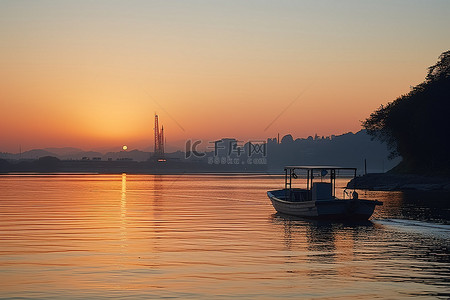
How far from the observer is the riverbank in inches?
4606

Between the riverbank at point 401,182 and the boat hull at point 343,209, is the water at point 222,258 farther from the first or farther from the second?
the riverbank at point 401,182

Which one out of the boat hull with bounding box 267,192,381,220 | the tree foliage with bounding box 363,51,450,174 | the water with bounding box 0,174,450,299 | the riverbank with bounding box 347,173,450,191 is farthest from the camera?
the tree foliage with bounding box 363,51,450,174

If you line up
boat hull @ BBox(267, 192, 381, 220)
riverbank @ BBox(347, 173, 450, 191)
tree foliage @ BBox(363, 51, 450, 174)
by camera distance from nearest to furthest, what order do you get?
boat hull @ BBox(267, 192, 381, 220)
riverbank @ BBox(347, 173, 450, 191)
tree foliage @ BBox(363, 51, 450, 174)

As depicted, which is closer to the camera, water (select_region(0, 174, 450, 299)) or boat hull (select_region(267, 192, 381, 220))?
water (select_region(0, 174, 450, 299))

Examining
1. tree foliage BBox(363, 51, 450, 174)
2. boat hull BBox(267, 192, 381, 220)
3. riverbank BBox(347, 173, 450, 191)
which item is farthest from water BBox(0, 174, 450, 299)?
tree foliage BBox(363, 51, 450, 174)

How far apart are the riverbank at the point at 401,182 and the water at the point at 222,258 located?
65281 mm

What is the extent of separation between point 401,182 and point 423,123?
13.2 meters

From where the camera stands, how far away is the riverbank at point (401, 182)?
117 meters

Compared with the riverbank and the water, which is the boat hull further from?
the riverbank

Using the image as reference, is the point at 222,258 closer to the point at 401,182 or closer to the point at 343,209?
the point at 343,209

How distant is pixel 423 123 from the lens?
121812mm

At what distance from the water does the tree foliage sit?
2830 inches

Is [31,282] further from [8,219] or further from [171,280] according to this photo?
[8,219]

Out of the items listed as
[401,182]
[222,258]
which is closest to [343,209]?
[222,258]
